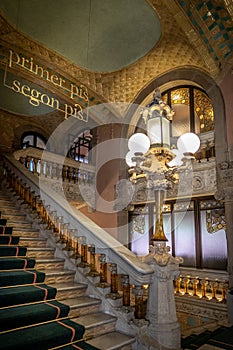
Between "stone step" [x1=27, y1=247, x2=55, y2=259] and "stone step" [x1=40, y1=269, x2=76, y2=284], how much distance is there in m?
0.35

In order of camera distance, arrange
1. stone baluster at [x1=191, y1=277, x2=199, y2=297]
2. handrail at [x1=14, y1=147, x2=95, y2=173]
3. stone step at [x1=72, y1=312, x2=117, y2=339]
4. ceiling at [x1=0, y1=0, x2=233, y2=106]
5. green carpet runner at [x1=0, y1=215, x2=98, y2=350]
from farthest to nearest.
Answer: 1. handrail at [x1=14, y1=147, x2=95, y2=173]
2. stone baluster at [x1=191, y1=277, x2=199, y2=297]
3. ceiling at [x1=0, y1=0, x2=233, y2=106]
4. stone step at [x1=72, y1=312, x2=117, y2=339]
5. green carpet runner at [x1=0, y1=215, x2=98, y2=350]

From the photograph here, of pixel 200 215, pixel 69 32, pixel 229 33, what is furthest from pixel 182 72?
pixel 200 215

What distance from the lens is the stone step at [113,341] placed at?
2447 millimetres

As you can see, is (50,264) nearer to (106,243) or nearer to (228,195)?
(106,243)

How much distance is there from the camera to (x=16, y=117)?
9102mm

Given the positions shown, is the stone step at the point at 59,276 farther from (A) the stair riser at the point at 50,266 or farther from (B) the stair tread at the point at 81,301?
(B) the stair tread at the point at 81,301

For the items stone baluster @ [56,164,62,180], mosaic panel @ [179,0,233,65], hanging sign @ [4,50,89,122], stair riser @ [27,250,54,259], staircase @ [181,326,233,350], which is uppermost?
mosaic panel @ [179,0,233,65]

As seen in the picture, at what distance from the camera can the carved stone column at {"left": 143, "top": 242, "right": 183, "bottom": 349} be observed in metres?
2.67

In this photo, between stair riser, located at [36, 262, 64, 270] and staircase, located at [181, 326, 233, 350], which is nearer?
staircase, located at [181, 326, 233, 350]

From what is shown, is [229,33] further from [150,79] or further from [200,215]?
[200,215]

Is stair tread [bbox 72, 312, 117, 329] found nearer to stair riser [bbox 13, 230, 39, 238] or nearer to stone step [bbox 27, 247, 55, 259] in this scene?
stone step [bbox 27, 247, 55, 259]

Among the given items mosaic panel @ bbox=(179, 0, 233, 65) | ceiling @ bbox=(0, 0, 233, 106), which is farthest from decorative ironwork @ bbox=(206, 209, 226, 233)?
mosaic panel @ bbox=(179, 0, 233, 65)

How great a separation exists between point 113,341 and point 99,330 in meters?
0.18

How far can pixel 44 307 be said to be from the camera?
2.55 meters
